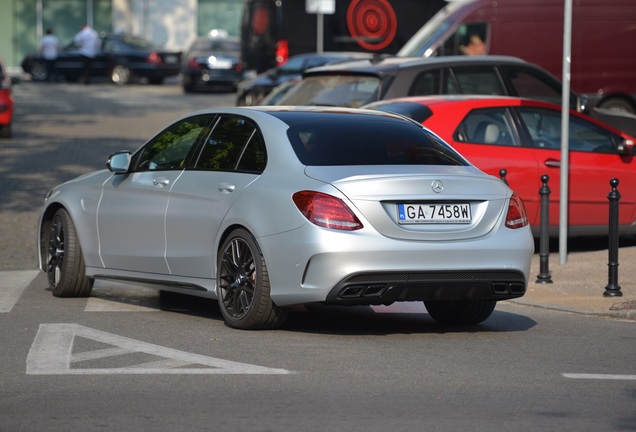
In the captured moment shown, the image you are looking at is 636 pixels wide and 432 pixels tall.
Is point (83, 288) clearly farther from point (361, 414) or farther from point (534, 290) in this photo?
point (361, 414)

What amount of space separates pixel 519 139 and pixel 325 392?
655 centimetres

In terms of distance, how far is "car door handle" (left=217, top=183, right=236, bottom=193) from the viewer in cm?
921

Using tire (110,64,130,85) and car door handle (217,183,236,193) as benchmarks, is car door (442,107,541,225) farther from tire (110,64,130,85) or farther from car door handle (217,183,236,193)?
tire (110,64,130,85)

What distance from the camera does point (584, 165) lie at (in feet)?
43.6

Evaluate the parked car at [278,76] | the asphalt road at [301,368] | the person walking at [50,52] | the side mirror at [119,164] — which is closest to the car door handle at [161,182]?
the side mirror at [119,164]

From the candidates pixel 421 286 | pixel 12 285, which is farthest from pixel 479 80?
pixel 421 286

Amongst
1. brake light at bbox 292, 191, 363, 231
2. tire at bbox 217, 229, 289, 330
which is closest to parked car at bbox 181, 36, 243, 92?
tire at bbox 217, 229, 289, 330

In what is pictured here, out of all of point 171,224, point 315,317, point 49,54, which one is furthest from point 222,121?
point 49,54

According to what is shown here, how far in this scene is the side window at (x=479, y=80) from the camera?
1588 cm

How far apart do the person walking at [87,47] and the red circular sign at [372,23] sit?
14.9 meters

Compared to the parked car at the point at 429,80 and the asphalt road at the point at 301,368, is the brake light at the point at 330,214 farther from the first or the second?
the parked car at the point at 429,80

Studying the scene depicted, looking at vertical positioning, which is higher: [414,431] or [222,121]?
[222,121]

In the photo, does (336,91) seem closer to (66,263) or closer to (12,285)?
(12,285)

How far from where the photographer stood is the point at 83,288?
1091 centimetres
